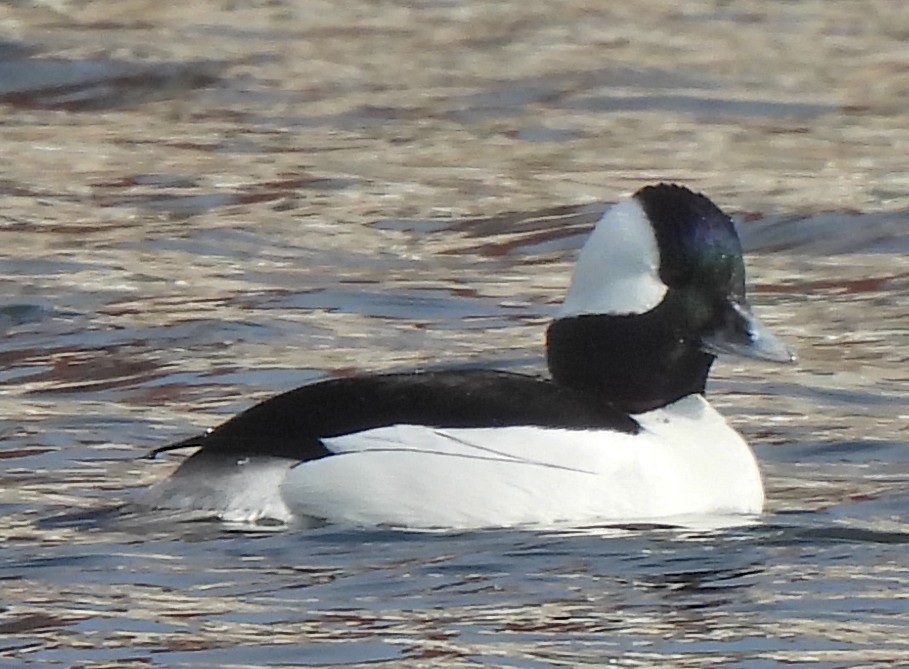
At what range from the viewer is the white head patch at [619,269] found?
8180mm

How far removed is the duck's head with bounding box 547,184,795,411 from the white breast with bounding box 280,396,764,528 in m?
0.39

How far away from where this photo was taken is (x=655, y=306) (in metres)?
8.34

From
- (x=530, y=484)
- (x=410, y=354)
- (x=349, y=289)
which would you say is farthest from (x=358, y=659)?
(x=349, y=289)

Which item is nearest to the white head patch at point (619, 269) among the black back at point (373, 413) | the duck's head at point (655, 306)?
the duck's head at point (655, 306)

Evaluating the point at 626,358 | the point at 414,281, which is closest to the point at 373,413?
the point at 626,358

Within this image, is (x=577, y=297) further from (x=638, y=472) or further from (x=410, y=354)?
(x=410, y=354)

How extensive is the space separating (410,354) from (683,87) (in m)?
6.44

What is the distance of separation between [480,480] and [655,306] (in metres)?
0.79

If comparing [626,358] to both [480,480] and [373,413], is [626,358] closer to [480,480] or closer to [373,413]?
[480,480]

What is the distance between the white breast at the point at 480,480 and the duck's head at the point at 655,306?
39 cm

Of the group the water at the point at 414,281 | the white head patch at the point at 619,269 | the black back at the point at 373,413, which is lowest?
the water at the point at 414,281

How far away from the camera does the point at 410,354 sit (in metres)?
11.2

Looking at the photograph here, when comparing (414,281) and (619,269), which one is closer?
(619,269)

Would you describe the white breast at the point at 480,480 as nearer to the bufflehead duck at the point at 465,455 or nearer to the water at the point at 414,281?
the bufflehead duck at the point at 465,455
